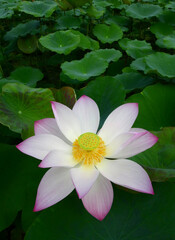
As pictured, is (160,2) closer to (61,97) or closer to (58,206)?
(61,97)

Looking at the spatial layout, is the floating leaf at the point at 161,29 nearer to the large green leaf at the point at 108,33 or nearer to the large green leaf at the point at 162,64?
the large green leaf at the point at 108,33

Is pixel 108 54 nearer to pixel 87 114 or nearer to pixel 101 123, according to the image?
pixel 101 123

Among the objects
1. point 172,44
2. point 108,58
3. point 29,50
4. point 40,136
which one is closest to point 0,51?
point 29,50

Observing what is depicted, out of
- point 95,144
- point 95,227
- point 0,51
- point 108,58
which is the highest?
point 95,144

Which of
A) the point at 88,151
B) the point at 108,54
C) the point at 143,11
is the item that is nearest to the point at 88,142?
the point at 88,151

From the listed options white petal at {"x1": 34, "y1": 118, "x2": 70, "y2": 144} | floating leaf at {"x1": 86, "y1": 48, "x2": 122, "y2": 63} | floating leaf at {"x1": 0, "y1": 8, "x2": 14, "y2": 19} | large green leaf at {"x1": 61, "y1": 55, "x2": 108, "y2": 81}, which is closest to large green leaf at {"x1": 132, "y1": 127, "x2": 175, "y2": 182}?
white petal at {"x1": 34, "y1": 118, "x2": 70, "y2": 144}

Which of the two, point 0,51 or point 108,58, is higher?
point 108,58
